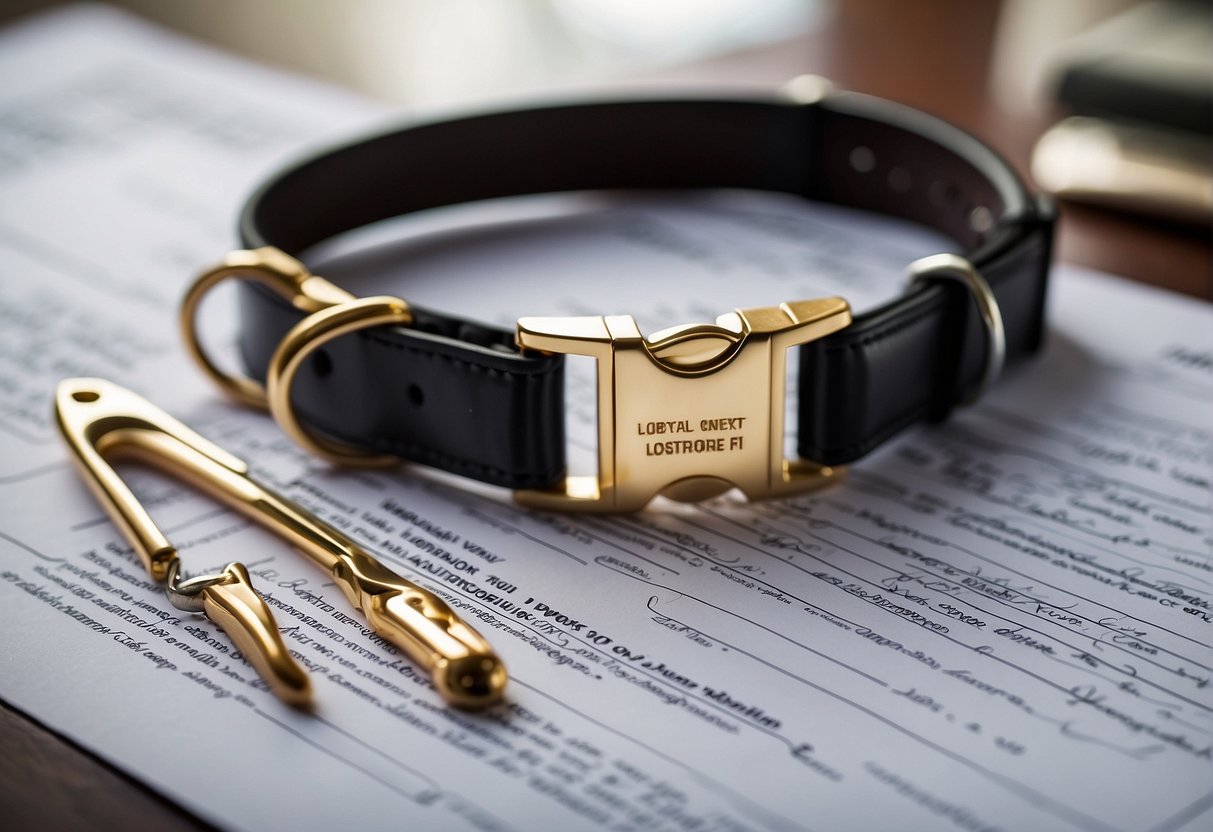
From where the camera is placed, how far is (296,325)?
837 mm

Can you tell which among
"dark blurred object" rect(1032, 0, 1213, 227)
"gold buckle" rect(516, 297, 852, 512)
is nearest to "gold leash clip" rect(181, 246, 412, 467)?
"gold buckle" rect(516, 297, 852, 512)

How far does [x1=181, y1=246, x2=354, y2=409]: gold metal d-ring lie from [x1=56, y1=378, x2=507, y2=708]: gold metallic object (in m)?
0.06

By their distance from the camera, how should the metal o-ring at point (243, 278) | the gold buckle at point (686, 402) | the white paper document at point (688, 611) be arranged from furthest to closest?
the metal o-ring at point (243, 278) → the gold buckle at point (686, 402) → the white paper document at point (688, 611)

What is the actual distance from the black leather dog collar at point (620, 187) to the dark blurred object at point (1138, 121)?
0.47 feet

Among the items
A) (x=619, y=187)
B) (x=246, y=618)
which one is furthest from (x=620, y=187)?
(x=246, y=618)

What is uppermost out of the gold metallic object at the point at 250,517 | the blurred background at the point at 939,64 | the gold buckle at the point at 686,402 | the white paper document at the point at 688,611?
the blurred background at the point at 939,64

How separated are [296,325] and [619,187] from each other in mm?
487

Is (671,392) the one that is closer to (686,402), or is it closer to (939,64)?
(686,402)

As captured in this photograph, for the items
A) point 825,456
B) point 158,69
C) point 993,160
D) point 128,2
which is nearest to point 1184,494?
point 825,456

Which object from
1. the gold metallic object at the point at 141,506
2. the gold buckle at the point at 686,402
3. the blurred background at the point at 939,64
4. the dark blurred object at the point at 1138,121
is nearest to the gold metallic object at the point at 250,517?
the gold metallic object at the point at 141,506

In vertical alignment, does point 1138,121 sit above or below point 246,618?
above

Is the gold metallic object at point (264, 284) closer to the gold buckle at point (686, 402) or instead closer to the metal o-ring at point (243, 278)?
the metal o-ring at point (243, 278)

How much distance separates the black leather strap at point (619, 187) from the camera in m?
0.78

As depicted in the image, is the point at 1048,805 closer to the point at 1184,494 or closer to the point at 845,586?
the point at 845,586
